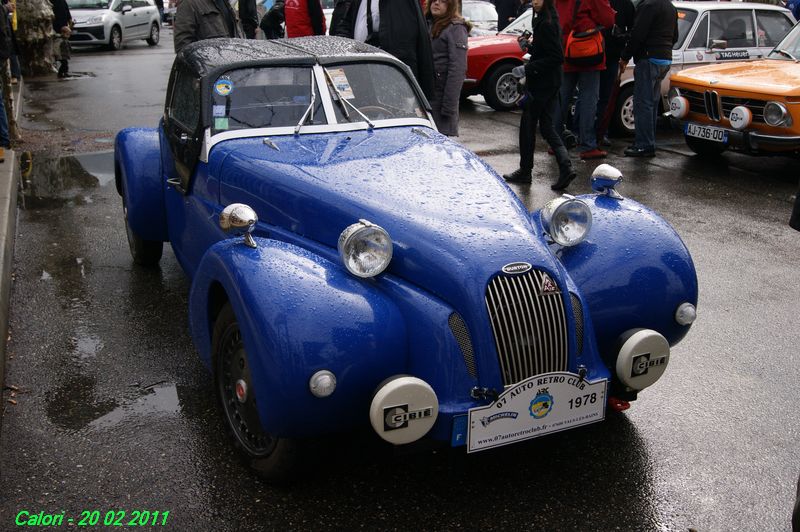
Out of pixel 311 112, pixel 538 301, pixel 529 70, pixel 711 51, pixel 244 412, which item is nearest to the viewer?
pixel 538 301

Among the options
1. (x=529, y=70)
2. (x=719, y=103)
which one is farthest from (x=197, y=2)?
(x=719, y=103)

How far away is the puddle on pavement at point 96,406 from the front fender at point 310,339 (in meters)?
1.13

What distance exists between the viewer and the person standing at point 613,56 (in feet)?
32.1

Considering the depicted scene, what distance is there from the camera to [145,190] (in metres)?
5.69

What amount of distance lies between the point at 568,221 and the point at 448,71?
430 cm

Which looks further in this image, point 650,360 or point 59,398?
point 59,398

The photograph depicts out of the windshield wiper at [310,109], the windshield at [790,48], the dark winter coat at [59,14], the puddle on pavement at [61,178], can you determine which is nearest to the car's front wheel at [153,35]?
the dark winter coat at [59,14]

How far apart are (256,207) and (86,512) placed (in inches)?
65.2

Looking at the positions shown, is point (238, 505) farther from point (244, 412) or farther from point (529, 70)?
point (529, 70)

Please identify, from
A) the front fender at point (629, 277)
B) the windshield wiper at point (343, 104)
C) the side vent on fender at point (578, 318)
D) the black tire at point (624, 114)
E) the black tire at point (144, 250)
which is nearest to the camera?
the side vent on fender at point (578, 318)

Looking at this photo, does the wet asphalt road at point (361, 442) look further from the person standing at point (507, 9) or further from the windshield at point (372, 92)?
the person standing at point (507, 9)

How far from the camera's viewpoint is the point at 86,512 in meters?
3.35

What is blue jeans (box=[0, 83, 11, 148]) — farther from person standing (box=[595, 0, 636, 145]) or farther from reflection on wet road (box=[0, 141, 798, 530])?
person standing (box=[595, 0, 636, 145])

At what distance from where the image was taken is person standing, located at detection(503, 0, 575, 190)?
7.84m
